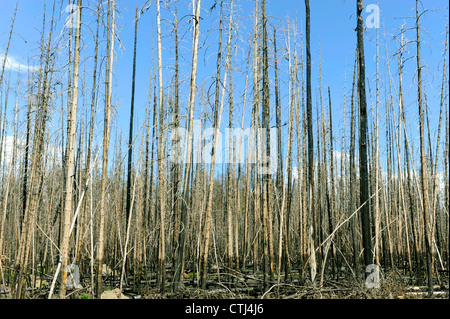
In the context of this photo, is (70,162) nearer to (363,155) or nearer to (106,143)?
(106,143)

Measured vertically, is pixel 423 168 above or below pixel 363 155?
below

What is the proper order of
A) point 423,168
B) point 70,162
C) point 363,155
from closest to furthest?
point 70,162, point 423,168, point 363,155

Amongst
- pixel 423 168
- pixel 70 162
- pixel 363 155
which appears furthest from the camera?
pixel 363 155

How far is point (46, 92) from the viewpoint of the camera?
14.1 ft

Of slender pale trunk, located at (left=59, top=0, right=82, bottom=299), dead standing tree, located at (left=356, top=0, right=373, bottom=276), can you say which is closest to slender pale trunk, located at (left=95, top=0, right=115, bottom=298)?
slender pale trunk, located at (left=59, top=0, right=82, bottom=299)

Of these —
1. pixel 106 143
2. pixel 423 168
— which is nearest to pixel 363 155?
pixel 423 168

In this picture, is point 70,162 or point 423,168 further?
point 423,168

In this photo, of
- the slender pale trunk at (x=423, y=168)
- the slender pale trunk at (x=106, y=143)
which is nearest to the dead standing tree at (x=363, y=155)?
the slender pale trunk at (x=423, y=168)

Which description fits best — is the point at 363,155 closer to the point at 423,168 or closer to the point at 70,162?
the point at 423,168

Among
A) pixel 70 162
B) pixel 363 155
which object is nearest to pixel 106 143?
pixel 70 162

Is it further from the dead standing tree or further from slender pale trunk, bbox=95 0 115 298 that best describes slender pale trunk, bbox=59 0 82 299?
the dead standing tree

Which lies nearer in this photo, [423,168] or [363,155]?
[423,168]
